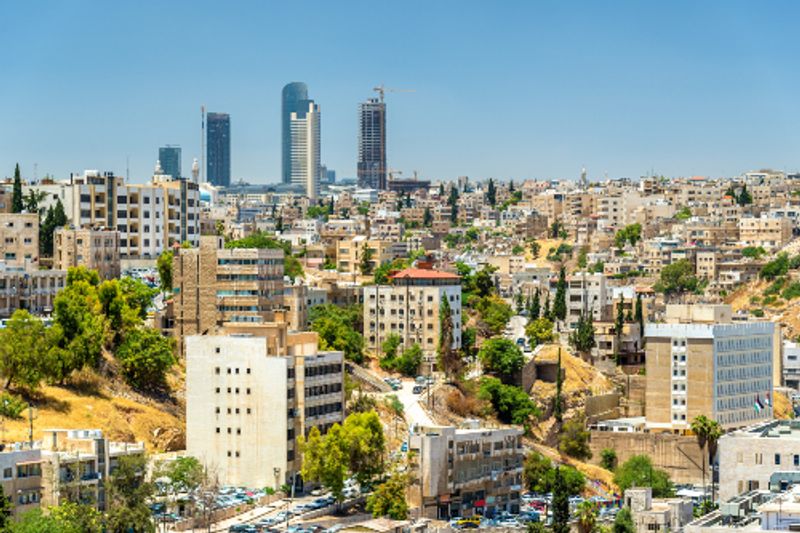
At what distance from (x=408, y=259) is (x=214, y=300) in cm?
6157

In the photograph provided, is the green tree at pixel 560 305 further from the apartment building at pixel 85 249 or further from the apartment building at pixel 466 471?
the apartment building at pixel 466 471

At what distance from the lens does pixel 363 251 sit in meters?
149

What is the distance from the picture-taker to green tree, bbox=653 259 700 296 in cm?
16625

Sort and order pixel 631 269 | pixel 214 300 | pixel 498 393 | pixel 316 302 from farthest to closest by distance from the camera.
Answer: pixel 631 269, pixel 316 302, pixel 498 393, pixel 214 300

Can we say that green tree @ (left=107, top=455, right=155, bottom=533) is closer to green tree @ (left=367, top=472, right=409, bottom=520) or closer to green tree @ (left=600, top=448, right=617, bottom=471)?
green tree @ (left=367, top=472, right=409, bottom=520)

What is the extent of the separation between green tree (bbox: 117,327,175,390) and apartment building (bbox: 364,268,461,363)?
79.4 feet

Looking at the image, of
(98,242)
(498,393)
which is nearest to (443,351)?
(498,393)

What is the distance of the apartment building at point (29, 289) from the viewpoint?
95375mm

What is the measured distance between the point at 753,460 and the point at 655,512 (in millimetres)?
10364

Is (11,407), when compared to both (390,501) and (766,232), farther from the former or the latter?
(766,232)

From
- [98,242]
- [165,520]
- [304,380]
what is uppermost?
[98,242]

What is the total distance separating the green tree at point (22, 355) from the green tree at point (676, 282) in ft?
307

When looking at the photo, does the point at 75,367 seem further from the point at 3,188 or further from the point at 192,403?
the point at 3,188

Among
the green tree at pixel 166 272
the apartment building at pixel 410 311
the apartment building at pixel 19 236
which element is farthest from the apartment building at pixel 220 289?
the apartment building at pixel 410 311
